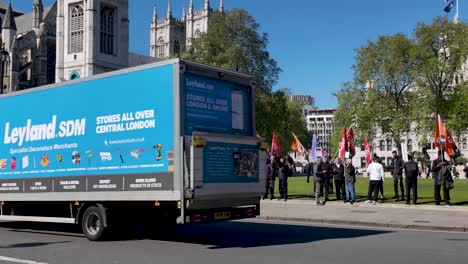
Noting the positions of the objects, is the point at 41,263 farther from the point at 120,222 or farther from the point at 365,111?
the point at 365,111

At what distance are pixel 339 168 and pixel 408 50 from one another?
138 ft

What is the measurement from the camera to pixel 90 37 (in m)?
91.4

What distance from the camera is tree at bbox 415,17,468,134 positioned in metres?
59.2

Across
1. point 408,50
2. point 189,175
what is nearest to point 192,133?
point 189,175

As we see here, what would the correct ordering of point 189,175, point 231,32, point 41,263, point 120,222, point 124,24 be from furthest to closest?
1. point 124,24
2. point 231,32
3. point 120,222
4. point 189,175
5. point 41,263

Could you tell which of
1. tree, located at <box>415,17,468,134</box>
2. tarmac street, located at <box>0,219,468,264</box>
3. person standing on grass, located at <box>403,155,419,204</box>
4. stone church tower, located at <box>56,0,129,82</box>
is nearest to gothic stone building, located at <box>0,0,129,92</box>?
stone church tower, located at <box>56,0,129,82</box>

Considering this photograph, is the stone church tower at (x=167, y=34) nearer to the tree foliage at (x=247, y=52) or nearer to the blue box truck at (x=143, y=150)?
the tree foliage at (x=247, y=52)

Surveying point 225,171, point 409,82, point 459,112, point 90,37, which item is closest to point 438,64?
point 409,82

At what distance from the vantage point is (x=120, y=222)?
1201cm

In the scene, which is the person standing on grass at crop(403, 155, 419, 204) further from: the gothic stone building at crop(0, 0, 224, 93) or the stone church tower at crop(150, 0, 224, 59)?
the stone church tower at crop(150, 0, 224, 59)

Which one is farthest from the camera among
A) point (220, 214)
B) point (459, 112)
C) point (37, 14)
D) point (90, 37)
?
point (37, 14)

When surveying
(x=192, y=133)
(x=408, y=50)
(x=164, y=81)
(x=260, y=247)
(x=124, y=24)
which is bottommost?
(x=260, y=247)

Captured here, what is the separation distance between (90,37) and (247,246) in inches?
3367

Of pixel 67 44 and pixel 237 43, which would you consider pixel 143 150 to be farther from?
pixel 67 44
